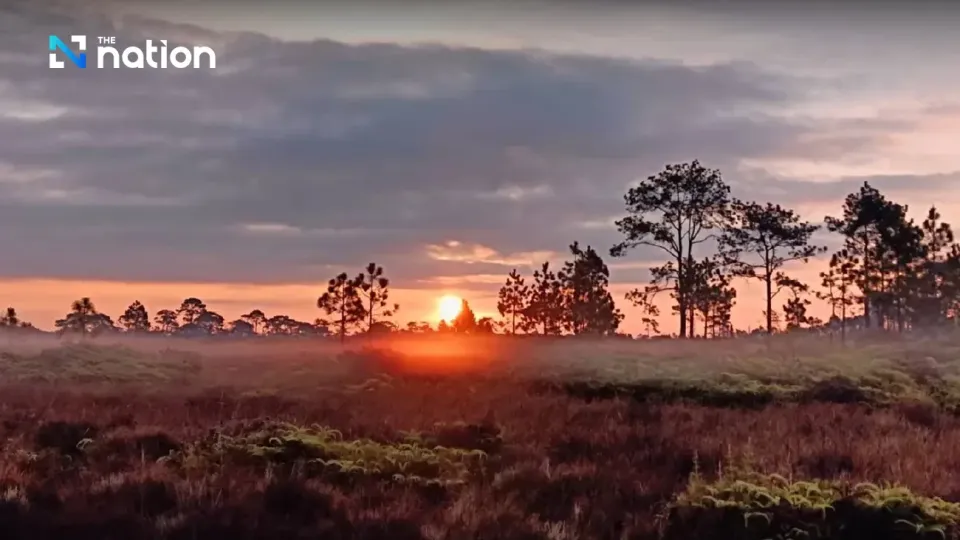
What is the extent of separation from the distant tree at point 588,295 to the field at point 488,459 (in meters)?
37.1

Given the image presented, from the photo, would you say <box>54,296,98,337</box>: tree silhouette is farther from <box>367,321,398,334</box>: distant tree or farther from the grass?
the grass

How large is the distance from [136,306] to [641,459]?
91860 millimetres

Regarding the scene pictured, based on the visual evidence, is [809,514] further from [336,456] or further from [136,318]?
[136,318]

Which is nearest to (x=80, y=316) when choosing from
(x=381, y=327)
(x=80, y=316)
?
(x=80, y=316)

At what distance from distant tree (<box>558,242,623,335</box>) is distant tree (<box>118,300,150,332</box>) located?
54880 millimetres

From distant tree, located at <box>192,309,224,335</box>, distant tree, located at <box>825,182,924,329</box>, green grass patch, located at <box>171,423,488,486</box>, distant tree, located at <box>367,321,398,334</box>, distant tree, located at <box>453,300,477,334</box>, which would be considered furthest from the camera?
distant tree, located at <box>192,309,224,335</box>

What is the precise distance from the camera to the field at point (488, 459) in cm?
829

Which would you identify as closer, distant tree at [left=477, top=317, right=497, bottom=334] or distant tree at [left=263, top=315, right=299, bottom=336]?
distant tree at [left=477, top=317, right=497, bottom=334]

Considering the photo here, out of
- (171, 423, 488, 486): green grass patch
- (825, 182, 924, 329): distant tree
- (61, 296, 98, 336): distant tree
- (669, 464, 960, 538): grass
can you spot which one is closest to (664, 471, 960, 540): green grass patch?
(669, 464, 960, 538): grass

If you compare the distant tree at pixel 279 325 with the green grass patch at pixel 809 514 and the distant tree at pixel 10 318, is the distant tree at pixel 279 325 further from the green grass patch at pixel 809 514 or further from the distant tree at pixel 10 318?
the green grass patch at pixel 809 514

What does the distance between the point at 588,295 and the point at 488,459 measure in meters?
51.2

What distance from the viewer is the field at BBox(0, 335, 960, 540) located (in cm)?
829

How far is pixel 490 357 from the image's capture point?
116ft

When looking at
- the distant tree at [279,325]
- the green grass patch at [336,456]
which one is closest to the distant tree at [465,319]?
the distant tree at [279,325]
